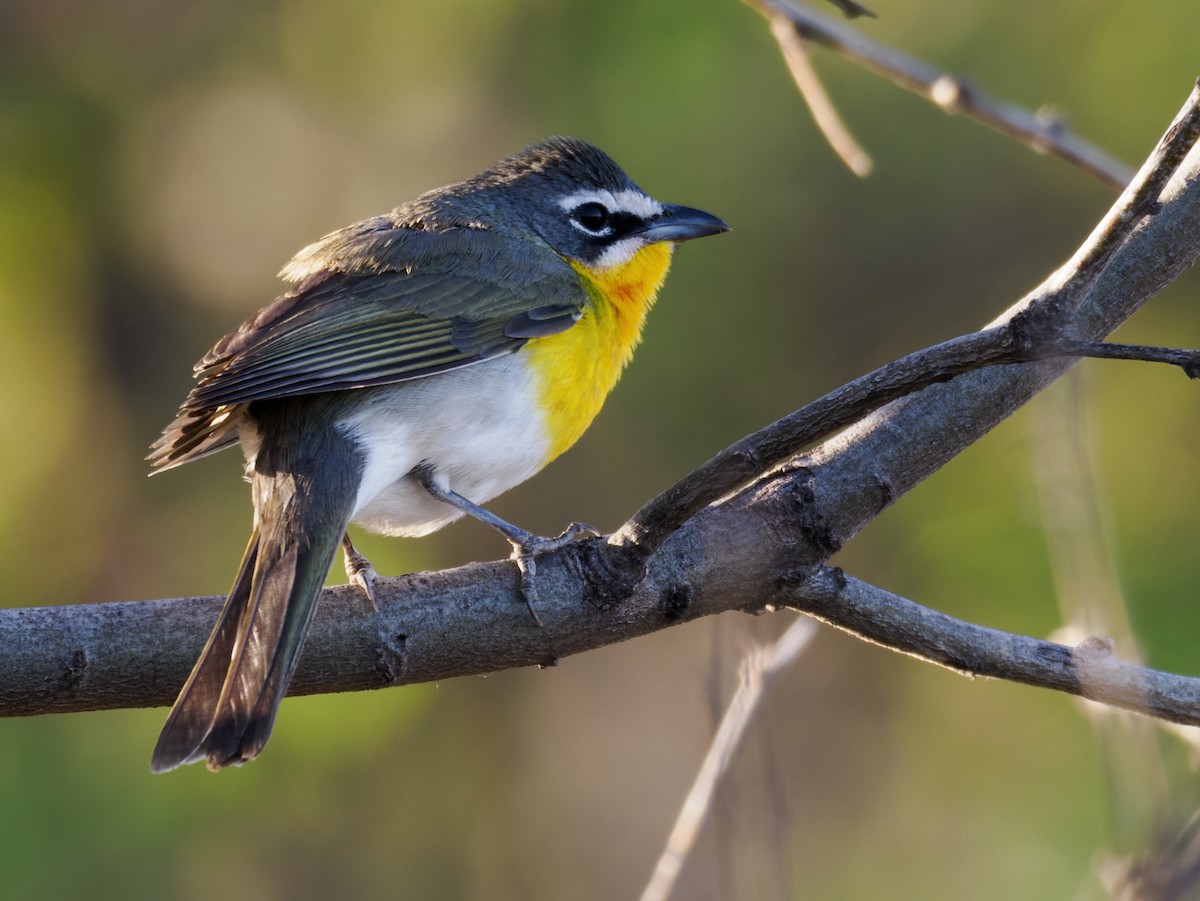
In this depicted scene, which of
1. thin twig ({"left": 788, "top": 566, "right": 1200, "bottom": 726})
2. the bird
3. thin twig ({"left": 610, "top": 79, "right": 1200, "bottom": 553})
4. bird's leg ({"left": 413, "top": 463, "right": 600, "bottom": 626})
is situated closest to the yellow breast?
the bird

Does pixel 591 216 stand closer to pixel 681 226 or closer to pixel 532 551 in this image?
pixel 681 226

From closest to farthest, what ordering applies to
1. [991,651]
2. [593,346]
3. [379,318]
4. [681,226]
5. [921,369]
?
1. [921,369]
2. [991,651]
3. [379,318]
4. [593,346]
5. [681,226]

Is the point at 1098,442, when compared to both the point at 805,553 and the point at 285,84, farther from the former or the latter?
the point at 285,84

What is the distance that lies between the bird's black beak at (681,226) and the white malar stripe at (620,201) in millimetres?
48

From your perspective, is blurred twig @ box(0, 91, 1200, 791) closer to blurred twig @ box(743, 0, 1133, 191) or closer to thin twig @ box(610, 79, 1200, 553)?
thin twig @ box(610, 79, 1200, 553)

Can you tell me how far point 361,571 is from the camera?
320 centimetres

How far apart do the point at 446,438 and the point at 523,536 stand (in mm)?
759

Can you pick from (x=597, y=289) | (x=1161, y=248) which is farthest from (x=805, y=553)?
(x=597, y=289)

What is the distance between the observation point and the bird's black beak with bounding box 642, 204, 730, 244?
4.59 metres

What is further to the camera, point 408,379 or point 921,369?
point 408,379

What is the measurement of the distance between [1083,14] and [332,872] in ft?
16.0

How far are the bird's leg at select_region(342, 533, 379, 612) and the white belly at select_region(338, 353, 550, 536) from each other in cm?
13

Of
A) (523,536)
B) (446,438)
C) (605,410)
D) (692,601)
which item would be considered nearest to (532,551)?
(523,536)

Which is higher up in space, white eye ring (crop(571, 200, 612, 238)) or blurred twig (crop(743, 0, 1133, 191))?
white eye ring (crop(571, 200, 612, 238))
